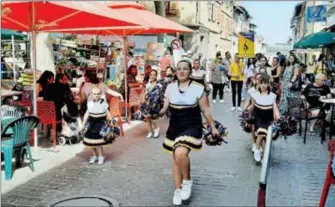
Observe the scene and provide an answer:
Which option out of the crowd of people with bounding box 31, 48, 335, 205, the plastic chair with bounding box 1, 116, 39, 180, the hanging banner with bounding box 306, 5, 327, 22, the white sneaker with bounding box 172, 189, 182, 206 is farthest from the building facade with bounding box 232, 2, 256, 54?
the white sneaker with bounding box 172, 189, 182, 206

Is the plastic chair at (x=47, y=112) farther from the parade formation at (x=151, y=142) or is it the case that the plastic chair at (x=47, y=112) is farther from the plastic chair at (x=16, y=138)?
the plastic chair at (x=16, y=138)

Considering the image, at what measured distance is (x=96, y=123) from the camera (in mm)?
6902

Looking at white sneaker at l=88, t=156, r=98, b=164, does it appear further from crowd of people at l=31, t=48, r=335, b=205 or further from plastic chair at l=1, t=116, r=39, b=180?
plastic chair at l=1, t=116, r=39, b=180

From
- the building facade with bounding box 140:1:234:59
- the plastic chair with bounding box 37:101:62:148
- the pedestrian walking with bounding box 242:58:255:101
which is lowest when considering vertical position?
the plastic chair with bounding box 37:101:62:148

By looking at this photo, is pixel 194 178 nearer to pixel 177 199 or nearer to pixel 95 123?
pixel 177 199

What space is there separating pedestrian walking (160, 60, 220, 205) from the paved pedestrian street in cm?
30

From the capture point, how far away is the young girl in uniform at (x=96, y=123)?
22.6 ft

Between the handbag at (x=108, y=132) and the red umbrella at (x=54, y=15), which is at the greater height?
the red umbrella at (x=54, y=15)

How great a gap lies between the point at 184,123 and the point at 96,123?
7.49 ft

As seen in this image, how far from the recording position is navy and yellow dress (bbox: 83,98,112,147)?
6.88 metres

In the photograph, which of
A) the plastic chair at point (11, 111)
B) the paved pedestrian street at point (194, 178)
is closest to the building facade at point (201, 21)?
the plastic chair at point (11, 111)

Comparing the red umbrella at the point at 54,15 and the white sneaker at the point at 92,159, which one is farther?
the white sneaker at the point at 92,159

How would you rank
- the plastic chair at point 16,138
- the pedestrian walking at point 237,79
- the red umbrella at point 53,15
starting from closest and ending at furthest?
the plastic chair at point 16,138 < the red umbrella at point 53,15 < the pedestrian walking at point 237,79

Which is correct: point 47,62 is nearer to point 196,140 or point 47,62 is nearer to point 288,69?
point 288,69
